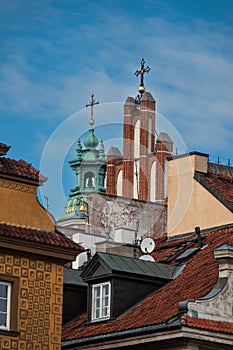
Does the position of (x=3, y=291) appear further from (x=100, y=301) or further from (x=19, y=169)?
(x=100, y=301)

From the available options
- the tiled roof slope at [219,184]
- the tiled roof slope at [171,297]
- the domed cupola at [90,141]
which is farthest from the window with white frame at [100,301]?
the tiled roof slope at [219,184]

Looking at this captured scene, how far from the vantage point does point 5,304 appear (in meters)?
33.2

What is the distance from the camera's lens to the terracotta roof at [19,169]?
34594mm

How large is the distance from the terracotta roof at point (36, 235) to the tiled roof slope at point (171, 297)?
9.52 ft

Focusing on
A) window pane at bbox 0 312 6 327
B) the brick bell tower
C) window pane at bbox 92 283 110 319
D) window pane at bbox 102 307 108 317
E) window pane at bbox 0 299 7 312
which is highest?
the brick bell tower

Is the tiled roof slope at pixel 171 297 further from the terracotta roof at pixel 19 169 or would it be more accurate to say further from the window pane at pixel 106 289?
the terracotta roof at pixel 19 169

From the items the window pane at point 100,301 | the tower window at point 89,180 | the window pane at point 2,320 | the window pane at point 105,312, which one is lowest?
the window pane at point 2,320

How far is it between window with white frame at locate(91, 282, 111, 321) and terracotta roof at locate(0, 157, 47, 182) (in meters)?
4.26

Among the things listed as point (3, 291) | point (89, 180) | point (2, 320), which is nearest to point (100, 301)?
point (3, 291)

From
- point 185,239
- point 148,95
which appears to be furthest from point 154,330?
point 148,95

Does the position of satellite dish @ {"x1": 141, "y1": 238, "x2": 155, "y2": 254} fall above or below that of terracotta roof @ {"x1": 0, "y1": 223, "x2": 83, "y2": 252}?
above

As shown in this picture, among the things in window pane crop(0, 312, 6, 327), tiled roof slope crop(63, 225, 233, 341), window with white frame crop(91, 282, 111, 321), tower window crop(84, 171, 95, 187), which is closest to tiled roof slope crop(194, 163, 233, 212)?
tiled roof slope crop(63, 225, 233, 341)

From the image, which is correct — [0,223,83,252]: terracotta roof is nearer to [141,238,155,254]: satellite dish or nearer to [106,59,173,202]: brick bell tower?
[141,238,155,254]: satellite dish

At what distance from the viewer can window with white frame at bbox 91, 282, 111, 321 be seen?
3797 cm
